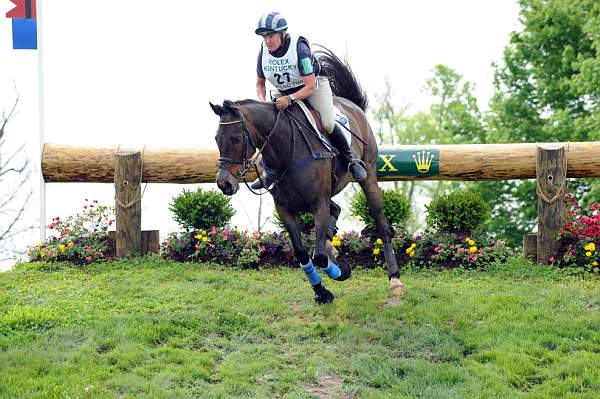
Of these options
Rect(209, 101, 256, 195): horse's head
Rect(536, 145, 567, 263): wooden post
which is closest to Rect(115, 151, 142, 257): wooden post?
Rect(209, 101, 256, 195): horse's head

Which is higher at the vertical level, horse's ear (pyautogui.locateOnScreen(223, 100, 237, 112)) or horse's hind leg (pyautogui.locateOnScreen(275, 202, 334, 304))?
horse's ear (pyautogui.locateOnScreen(223, 100, 237, 112))

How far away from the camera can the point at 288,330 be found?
7918mm

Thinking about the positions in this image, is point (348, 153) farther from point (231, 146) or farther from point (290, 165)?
point (231, 146)

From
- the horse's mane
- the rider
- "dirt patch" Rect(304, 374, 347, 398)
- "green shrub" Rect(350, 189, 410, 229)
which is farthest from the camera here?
"green shrub" Rect(350, 189, 410, 229)

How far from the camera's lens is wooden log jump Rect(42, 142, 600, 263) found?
37.6 feet

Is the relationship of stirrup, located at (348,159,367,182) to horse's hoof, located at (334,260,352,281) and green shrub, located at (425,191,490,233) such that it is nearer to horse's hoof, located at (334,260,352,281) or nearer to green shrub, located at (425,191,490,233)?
horse's hoof, located at (334,260,352,281)

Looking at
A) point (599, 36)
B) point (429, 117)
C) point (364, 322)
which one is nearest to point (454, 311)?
point (364, 322)

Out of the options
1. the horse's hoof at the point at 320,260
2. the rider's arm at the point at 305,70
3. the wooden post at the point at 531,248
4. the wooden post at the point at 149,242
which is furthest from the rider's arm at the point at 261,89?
the wooden post at the point at 531,248

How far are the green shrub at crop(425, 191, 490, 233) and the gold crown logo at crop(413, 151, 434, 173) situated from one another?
0.55m

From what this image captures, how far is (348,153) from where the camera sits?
→ 8.66 m

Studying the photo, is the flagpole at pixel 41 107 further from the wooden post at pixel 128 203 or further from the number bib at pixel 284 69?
the number bib at pixel 284 69

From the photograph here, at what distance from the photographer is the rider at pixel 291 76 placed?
25.8ft

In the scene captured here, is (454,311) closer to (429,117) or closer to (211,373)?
(211,373)

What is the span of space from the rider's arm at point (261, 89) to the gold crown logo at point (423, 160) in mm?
3936
